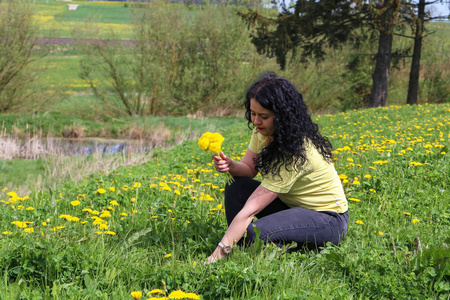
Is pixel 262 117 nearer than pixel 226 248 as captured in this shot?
No

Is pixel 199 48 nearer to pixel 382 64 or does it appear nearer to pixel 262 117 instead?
pixel 382 64

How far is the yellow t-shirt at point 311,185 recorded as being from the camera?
273 centimetres

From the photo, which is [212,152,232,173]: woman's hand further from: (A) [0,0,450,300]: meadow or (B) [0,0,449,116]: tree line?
(B) [0,0,449,116]: tree line

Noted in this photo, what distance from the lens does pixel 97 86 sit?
19797 mm

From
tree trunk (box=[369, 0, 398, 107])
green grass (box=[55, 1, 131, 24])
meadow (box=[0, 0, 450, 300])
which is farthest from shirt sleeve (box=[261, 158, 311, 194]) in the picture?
green grass (box=[55, 1, 131, 24])

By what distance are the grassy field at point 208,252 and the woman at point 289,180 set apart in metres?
0.15

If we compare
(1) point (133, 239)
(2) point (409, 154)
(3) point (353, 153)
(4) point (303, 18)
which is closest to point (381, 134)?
(3) point (353, 153)

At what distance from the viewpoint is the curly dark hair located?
2709 mm

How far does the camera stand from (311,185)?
287 cm

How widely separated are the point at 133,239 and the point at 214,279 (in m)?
0.88

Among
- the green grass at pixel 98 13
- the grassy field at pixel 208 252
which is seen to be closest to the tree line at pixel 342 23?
the grassy field at pixel 208 252

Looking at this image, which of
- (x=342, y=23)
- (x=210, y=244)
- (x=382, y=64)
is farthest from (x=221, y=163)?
(x=382, y=64)

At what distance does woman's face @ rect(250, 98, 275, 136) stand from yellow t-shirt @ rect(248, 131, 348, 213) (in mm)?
281

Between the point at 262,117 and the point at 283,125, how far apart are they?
5.8 inches
